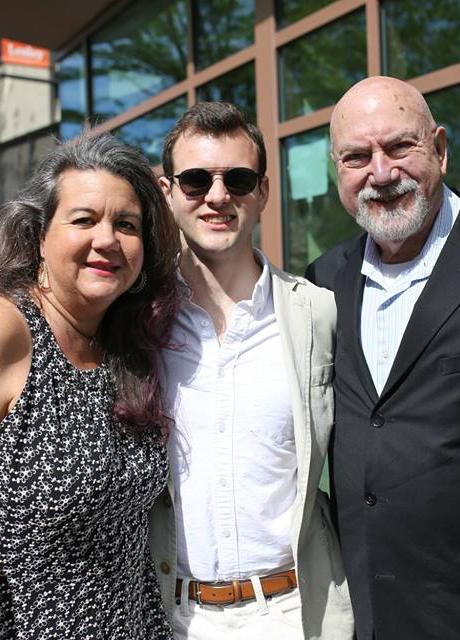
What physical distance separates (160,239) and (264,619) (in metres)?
1.26

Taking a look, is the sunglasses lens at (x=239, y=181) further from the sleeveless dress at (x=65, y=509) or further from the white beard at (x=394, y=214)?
the sleeveless dress at (x=65, y=509)

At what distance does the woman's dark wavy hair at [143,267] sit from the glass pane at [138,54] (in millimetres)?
5387

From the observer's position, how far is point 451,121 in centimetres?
482

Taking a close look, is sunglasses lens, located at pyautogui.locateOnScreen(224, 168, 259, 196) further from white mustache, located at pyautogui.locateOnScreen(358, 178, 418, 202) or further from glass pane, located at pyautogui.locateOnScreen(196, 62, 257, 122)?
glass pane, located at pyautogui.locateOnScreen(196, 62, 257, 122)

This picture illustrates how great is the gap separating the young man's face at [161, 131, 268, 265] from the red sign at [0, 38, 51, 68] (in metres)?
9.97

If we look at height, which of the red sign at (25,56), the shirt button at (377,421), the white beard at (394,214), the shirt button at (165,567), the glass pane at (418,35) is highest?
the red sign at (25,56)

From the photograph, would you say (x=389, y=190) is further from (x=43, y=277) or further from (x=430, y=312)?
(x=43, y=277)

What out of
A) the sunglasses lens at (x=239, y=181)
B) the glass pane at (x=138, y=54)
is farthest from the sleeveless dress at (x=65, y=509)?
the glass pane at (x=138, y=54)

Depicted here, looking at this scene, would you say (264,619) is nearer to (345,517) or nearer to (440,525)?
(345,517)

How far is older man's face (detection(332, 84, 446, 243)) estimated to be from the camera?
2713 mm

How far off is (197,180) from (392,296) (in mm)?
786

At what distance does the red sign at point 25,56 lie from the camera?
1205 centimetres

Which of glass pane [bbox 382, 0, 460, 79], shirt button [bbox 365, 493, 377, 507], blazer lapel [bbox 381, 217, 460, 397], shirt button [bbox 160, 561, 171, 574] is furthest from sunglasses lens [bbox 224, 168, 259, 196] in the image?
glass pane [bbox 382, 0, 460, 79]

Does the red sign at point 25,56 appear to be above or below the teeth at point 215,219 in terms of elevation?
above
